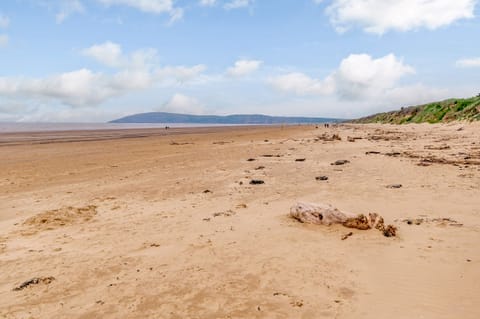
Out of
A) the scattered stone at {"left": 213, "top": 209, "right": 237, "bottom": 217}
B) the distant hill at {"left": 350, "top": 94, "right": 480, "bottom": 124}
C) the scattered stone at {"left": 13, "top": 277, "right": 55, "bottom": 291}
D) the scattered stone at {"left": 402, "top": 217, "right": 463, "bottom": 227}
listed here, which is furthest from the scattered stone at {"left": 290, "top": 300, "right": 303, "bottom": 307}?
the distant hill at {"left": 350, "top": 94, "right": 480, "bottom": 124}

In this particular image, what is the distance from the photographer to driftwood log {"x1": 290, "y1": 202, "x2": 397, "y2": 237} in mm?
6813

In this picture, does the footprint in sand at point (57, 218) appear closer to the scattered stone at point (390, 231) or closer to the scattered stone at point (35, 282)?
the scattered stone at point (35, 282)

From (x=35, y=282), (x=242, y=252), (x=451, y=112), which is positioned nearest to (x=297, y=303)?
(x=242, y=252)

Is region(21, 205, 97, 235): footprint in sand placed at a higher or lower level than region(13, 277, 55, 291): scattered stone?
higher

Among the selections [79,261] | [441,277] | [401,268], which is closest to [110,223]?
[79,261]

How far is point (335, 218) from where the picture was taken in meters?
7.15

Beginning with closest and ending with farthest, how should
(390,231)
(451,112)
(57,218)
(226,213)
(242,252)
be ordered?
(242,252)
(390,231)
(226,213)
(57,218)
(451,112)

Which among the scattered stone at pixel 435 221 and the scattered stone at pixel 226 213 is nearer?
the scattered stone at pixel 435 221

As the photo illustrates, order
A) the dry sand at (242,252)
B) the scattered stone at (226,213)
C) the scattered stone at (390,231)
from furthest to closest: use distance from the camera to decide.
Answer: the scattered stone at (226,213) < the scattered stone at (390,231) < the dry sand at (242,252)

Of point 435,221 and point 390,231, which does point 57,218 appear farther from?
point 435,221

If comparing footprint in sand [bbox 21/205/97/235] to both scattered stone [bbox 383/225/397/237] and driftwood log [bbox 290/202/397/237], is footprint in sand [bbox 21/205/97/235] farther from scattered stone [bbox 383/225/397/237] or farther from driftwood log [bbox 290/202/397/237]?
scattered stone [bbox 383/225/397/237]

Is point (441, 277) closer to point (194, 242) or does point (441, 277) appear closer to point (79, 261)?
point (194, 242)

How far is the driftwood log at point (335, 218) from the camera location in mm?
6813

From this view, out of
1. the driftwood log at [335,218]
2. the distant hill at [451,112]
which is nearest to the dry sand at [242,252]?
the driftwood log at [335,218]
